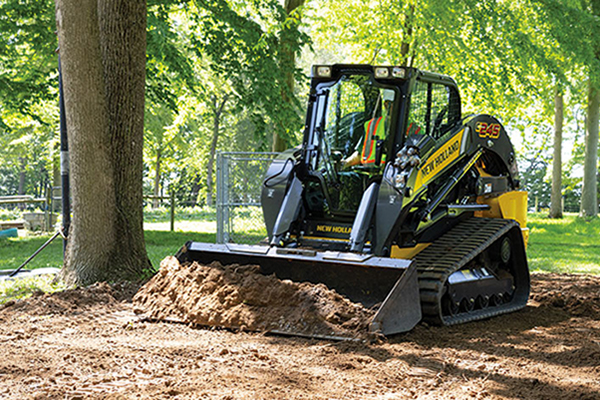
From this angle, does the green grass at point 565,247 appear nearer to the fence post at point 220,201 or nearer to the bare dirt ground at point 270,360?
the bare dirt ground at point 270,360

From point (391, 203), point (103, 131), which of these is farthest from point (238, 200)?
point (391, 203)

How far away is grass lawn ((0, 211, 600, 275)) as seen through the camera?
41.3 feet

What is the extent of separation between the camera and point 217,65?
583 inches

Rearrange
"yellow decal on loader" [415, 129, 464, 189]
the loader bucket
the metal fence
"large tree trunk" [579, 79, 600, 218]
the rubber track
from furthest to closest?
"large tree trunk" [579, 79, 600, 218]
the metal fence
"yellow decal on loader" [415, 129, 464, 189]
the rubber track
the loader bucket

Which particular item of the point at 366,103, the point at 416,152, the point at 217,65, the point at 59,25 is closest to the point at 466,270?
the point at 416,152

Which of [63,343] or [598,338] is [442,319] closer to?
[598,338]

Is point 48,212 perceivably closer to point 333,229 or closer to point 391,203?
point 333,229

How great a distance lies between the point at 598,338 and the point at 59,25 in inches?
265

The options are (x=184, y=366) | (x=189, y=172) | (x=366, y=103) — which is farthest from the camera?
(x=189, y=172)

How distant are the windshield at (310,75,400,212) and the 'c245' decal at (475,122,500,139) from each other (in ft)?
4.12

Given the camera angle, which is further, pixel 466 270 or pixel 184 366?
pixel 466 270

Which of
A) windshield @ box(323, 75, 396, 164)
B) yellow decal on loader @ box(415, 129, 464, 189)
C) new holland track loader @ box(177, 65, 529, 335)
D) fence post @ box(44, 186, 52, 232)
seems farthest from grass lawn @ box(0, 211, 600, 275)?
yellow decal on loader @ box(415, 129, 464, 189)

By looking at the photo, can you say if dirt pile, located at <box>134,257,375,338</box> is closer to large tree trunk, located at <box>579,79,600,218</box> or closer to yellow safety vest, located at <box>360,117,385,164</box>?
yellow safety vest, located at <box>360,117,385,164</box>

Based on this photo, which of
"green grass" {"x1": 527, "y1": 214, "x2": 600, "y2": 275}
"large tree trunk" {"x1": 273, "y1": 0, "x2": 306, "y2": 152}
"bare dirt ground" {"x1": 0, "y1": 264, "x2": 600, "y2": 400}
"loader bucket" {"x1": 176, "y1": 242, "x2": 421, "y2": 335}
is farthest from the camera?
"large tree trunk" {"x1": 273, "y1": 0, "x2": 306, "y2": 152}
